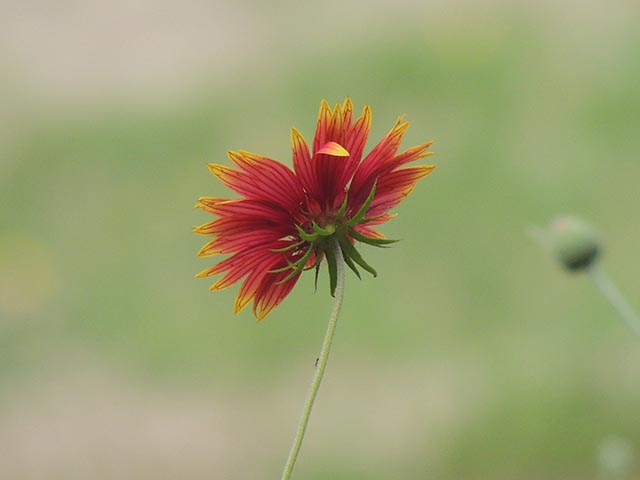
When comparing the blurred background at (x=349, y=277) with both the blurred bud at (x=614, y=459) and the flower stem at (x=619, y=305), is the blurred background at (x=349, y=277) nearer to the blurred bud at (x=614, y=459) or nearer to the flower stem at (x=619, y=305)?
the blurred bud at (x=614, y=459)

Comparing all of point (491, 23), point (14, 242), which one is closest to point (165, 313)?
point (14, 242)

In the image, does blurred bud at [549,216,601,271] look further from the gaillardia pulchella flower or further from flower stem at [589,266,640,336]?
the gaillardia pulchella flower

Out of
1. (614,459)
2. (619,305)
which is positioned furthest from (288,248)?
(614,459)

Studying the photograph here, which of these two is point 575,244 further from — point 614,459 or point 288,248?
point 288,248

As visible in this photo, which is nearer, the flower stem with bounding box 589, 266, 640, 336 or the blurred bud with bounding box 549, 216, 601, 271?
the flower stem with bounding box 589, 266, 640, 336

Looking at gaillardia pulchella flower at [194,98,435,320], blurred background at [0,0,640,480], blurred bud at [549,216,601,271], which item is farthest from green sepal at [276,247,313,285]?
blurred background at [0,0,640,480]

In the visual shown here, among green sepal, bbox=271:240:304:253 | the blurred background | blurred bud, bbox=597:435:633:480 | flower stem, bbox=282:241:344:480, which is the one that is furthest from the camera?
the blurred background
